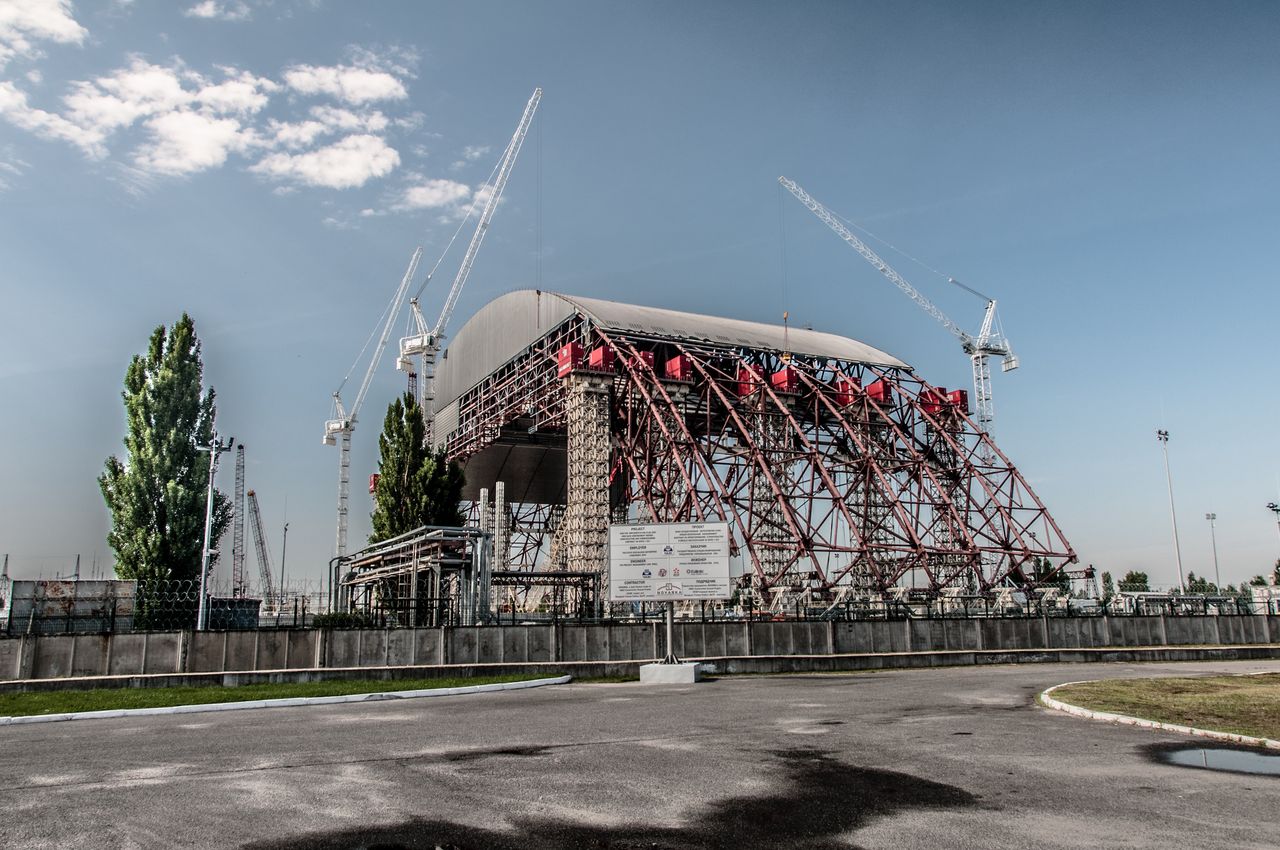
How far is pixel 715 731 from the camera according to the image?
15383mm

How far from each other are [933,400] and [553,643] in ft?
165

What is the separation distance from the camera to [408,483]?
53000 mm

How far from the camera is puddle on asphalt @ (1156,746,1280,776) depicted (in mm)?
11591

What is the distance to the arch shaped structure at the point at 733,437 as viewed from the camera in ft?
186

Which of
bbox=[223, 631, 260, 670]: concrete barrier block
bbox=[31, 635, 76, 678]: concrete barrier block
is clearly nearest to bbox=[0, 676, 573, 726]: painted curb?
bbox=[223, 631, 260, 670]: concrete barrier block

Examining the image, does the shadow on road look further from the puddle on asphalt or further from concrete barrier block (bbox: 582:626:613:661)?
concrete barrier block (bbox: 582:626:613:661)

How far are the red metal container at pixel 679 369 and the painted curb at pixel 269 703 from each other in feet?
127

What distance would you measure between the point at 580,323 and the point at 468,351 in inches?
702

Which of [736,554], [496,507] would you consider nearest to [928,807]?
[736,554]

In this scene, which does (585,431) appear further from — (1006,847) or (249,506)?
(249,506)

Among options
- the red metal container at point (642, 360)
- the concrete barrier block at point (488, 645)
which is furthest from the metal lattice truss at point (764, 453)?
the concrete barrier block at point (488, 645)

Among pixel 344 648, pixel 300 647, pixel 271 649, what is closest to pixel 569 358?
pixel 344 648

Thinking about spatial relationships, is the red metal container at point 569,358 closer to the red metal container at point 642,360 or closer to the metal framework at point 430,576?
the red metal container at point 642,360

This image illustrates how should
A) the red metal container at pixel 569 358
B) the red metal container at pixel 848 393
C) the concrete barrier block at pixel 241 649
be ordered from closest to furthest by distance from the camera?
1. the concrete barrier block at pixel 241 649
2. the red metal container at pixel 569 358
3. the red metal container at pixel 848 393
